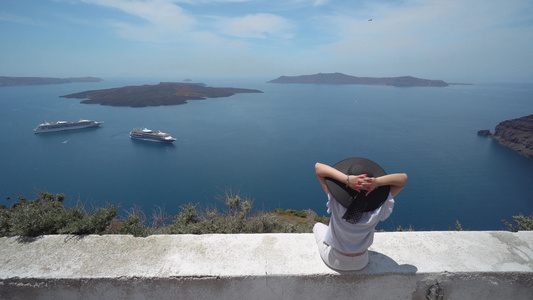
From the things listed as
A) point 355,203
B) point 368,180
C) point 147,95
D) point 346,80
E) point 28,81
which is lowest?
point 355,203

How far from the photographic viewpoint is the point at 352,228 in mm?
1541

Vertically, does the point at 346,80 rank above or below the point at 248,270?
above

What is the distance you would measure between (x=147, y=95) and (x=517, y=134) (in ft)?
279

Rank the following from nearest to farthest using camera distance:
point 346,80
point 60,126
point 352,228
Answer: point 352,228
point 60,126
point 346,80

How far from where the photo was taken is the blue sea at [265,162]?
24.2 metres

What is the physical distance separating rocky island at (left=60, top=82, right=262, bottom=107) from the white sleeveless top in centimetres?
7608

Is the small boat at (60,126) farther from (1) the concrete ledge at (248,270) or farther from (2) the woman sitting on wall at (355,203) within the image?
(2) the woman sitting on wall at (355,203)

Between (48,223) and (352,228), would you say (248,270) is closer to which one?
(352,228)

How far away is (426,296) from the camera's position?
5.67 feet

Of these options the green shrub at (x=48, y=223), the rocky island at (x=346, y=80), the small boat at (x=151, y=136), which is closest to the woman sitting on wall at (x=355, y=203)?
the green shrub at (x=48, y=223)

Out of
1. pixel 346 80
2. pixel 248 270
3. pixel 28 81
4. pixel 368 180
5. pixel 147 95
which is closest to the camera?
pixel 368 180

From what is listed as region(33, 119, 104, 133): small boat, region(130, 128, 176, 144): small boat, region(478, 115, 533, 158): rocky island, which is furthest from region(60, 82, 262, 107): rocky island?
region(478, 115, 533, 158): rocky island

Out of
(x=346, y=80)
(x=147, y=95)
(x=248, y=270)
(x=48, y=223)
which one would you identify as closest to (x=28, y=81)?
(x=147, y=95)

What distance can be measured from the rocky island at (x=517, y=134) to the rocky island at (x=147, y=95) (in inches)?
2829
